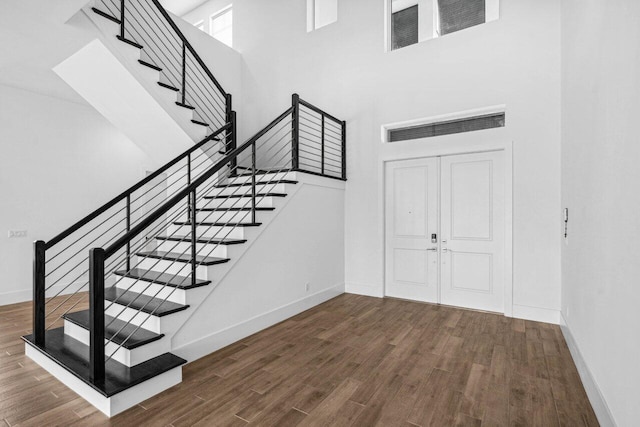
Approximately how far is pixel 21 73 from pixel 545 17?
665 centimetres

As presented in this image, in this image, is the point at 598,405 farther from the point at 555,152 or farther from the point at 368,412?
the point at 555,152

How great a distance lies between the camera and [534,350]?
3.09 metres

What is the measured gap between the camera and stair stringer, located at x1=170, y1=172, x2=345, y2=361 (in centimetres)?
299

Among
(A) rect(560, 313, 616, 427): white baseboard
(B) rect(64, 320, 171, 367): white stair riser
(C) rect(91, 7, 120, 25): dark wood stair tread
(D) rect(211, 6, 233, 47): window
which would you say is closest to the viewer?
(A) rect(560, 313, 616, 427): white baseboard

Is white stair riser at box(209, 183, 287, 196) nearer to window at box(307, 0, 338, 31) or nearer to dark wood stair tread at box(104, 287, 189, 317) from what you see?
dark wood stair tread at box(104, 287, 189, 317)

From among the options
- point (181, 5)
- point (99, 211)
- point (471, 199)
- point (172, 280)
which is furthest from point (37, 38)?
point (471, 199)

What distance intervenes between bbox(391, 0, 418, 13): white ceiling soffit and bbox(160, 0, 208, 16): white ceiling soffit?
474 centimetres

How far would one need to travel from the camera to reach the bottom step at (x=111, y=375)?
83.2 inches

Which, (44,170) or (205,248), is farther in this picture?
(44,170)

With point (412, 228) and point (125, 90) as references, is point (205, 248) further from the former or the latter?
point (412, 228)

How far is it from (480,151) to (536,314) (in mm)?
2163

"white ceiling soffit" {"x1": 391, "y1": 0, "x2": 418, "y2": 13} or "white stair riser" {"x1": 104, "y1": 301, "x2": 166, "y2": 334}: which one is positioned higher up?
"white ceiling soffit" {"x1": 391, "y1": 0, "x2": 418, "y2": 13}

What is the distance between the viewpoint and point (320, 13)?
6.01 metres

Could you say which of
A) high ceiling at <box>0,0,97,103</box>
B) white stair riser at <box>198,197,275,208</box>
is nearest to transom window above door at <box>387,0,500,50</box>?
white stair riser at <box>198,197,275,208</box>
